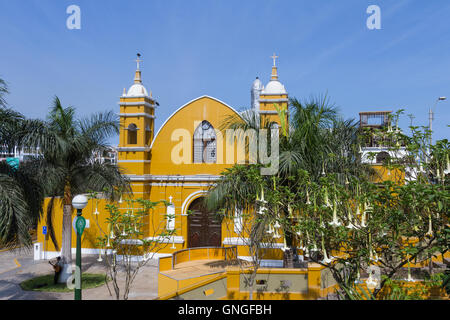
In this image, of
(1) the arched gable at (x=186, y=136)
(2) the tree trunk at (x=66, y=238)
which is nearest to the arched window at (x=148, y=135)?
(1) the arched gable at (x=186, y=136)

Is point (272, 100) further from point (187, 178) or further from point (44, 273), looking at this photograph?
point (44, 273)

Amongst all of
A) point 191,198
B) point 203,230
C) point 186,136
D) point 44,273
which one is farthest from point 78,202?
point 186,136

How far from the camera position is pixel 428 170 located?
25.2 feet

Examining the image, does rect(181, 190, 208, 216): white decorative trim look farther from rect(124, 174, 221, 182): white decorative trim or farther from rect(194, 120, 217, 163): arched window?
rect(194, 120, 217, 163): arched window

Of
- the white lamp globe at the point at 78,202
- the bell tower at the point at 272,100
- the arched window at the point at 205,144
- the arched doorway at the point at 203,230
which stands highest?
the bell tower at the point at 272,100

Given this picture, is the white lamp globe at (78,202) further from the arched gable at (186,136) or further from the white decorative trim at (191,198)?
the arched gable at (186,136)

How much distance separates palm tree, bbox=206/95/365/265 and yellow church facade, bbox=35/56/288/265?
490cm

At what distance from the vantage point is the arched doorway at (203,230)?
17703mm

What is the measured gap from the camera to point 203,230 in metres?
17.8

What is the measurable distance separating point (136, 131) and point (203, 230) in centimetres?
635

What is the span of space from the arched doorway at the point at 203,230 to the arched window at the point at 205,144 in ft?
7.10

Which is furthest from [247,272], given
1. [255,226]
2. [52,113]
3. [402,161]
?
[52,113]

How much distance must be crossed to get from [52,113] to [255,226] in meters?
8.53
